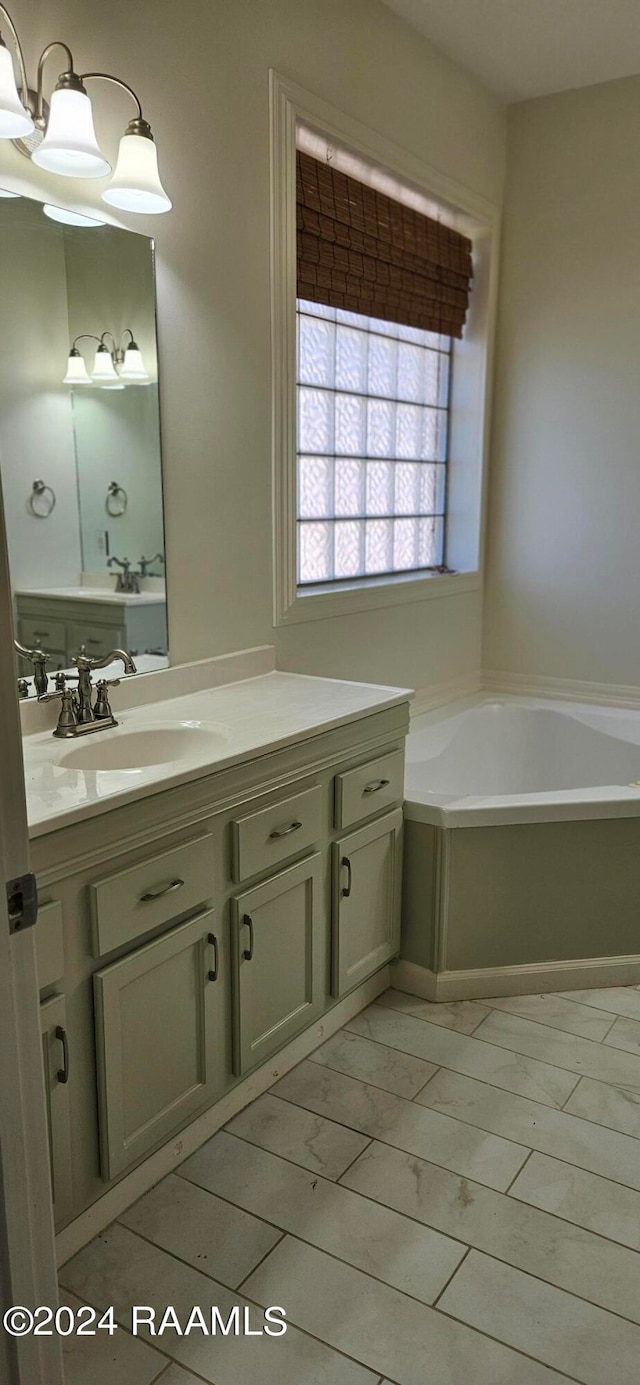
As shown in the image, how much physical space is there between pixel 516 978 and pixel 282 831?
96cm

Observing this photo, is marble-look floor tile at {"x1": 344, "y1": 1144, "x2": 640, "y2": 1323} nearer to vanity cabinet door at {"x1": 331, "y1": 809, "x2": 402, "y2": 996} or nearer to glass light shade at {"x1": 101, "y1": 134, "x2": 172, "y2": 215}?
vanity cabinet door at {"x1": 331, "y1": 809, "x2": 402, "y2": 996}

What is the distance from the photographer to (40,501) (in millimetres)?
2025

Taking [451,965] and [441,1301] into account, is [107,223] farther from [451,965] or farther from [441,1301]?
[441,1301]

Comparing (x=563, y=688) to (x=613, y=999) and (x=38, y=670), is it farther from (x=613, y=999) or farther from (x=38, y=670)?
(x=38, y=670)

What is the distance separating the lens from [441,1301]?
163 centimetres

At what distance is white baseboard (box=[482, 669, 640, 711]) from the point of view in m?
3.72

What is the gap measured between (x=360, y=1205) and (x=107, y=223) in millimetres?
2054

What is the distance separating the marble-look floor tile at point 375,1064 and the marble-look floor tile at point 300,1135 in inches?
7.1

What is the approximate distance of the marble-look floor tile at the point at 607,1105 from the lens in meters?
2.08

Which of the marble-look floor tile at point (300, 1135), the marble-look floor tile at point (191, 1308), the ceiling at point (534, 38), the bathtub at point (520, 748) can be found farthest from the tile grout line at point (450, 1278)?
the ceiling at point (534, 38)

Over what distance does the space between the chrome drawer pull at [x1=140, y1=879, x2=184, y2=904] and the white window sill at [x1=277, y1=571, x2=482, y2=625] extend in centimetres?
113

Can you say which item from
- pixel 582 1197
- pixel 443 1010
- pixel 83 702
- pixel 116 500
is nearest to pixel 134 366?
pixel 116 500

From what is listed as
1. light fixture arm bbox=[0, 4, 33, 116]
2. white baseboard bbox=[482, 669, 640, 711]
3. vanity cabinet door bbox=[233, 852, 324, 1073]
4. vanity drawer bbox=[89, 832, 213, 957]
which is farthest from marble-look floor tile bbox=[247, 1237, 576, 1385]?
white baseboard bbox=[482, 669, 640, 711]

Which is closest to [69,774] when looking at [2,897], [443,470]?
[2,897]
